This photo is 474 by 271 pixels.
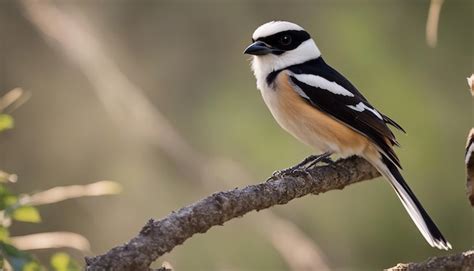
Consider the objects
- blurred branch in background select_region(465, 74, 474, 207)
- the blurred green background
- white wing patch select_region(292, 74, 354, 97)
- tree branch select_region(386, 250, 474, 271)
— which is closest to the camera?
tree branch select_region(386, 250, 474, 271)

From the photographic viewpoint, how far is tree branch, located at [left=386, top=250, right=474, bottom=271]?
2.84m

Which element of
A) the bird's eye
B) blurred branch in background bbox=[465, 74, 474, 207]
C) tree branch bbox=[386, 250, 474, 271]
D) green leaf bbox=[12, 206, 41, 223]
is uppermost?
the bird's eye

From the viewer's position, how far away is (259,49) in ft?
14.7

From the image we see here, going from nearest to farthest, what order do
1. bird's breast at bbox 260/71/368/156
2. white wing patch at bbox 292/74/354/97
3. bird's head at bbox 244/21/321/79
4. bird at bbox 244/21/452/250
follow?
bird at bbox 244/21/452/250 < bird's breast at bbox 260/71/368/156 < white wing patch at bbox 292/74/354/97 < bird's head at bbox 244/21/321/79

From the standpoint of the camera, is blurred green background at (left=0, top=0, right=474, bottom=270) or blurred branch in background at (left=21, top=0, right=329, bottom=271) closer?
blurred branch in background at (left=21, top=0, right=329, bottom=271)

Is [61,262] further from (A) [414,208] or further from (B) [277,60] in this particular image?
(B) [277,60]

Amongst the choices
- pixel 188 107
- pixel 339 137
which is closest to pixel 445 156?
pixel 188 107

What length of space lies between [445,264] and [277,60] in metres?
1.96

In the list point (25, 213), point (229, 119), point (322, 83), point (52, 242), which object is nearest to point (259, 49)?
point (322, 83)

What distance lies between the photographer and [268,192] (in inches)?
115

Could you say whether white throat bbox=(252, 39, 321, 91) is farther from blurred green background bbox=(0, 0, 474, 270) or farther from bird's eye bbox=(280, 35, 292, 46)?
blurred green background bbox=(0, 0, 474, 270)

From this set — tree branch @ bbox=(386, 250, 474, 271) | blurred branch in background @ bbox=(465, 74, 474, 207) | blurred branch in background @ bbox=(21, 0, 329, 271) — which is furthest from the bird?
tree branch @ bbox=(386, 250, 474, 271)

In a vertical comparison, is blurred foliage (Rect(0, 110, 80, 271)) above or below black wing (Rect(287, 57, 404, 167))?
below

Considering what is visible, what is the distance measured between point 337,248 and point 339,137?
3.17 metres
